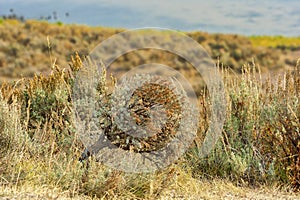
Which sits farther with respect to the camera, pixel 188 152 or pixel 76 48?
pixel 76 48

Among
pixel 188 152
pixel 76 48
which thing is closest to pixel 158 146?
pixel 188 152

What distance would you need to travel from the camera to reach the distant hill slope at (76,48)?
1207 inches

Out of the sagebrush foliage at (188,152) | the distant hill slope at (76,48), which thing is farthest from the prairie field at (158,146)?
the distant hill slope at (76,48)

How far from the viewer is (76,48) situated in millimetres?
33625

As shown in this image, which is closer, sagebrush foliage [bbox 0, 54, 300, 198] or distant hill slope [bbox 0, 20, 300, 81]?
sagebrush foliage [bbox 0, 54, 300, 198]

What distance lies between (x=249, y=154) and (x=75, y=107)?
2247 millimetres

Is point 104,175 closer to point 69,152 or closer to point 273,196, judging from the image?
point 69,152

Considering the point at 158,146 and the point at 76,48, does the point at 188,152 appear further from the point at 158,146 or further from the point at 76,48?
the point at 76,48

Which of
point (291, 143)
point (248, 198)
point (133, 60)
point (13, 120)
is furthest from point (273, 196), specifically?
point (133, 60)

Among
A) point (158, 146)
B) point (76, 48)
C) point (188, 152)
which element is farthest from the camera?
point (76, 48)

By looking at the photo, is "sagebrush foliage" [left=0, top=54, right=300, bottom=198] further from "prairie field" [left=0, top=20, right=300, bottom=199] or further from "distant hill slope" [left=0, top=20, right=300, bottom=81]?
"distant hill slope" [left=0, top=20, right=300, bottom=81]

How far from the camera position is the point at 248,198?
557 cm

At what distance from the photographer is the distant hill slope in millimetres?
30650

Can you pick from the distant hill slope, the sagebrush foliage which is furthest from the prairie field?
the distant hill slope
